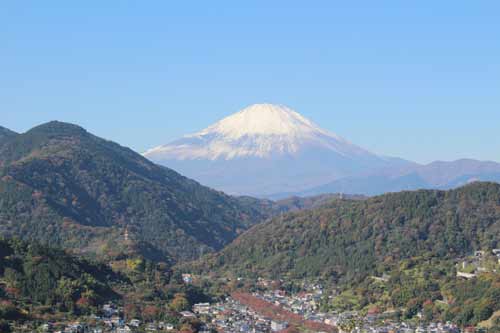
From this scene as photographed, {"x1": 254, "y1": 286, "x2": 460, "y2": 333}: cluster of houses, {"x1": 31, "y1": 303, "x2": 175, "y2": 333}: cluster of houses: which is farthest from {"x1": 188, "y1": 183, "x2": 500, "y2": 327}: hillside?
{"x1": 31, "y1": 303, "x2": 175, "y2": 333}: cluster of houses

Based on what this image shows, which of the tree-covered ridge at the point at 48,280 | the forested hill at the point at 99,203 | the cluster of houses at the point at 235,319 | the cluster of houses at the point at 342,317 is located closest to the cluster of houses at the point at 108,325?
the tree-covered ridge at the point at 48,280

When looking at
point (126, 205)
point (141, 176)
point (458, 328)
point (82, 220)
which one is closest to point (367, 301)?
point (458, 328)

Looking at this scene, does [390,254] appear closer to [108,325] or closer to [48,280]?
[48,280]

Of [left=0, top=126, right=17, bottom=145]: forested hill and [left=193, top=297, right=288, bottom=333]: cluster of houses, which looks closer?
[left=193, top=297, right=288, bottom=333]: cluster of houses

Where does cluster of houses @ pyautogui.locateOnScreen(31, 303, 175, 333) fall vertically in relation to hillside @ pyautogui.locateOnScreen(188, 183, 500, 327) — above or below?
below

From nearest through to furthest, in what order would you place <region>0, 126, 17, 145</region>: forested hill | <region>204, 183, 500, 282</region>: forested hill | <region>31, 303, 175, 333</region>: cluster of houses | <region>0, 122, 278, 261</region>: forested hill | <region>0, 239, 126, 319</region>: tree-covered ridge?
1. <region>31, 303, 175, 333</region>: cluster of houses
2. <region>0, 239, 126, 319</region>: tree-covered ridge
3. <region>204, 183, 500, 282</region>: forested hill
4. <region>0, 122, 278, 261</region>: forested hill
5. <region>0, 126, 17, 145</region>: forested hill

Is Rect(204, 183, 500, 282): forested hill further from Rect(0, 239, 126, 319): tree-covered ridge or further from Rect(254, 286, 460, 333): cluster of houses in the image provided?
Rect(0, 239, 126, 319): tree-covered ridge

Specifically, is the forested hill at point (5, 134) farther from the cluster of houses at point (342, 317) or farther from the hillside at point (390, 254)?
the cluster of houses at point (342, 317)

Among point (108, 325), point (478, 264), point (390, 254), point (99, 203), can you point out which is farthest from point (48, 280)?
point (99, 203)
